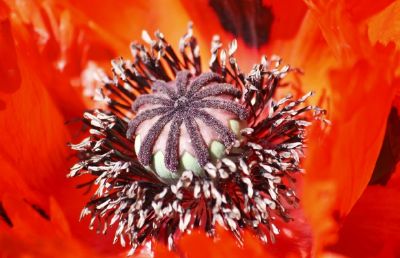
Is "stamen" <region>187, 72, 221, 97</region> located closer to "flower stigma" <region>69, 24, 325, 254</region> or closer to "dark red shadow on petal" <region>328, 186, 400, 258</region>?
"flower stigma" <region>69, 24, 325, 254</region>

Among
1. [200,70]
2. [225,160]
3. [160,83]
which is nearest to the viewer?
[225,160]

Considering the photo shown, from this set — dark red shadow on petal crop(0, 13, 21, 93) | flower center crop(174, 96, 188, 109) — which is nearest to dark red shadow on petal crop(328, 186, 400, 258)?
flower center crop(174, 96, 188, 109)

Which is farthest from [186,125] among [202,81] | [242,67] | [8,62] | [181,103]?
[8,62]

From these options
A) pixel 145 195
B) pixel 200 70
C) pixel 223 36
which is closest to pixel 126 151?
pixel 145 195

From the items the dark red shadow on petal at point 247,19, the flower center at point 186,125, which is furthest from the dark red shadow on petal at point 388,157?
the dark red shadow on petal at point 247,19

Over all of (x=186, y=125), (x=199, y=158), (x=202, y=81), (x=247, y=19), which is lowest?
(x=199, y=158)

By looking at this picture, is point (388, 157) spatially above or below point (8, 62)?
below

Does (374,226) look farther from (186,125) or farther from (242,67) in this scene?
(242,67)

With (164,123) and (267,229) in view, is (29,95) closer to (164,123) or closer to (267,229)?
(164,123)
